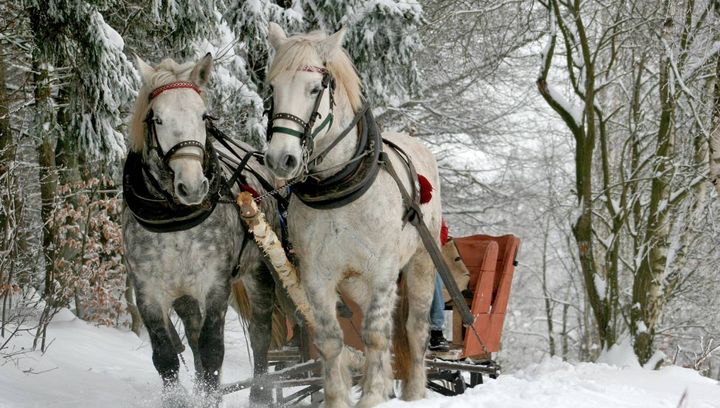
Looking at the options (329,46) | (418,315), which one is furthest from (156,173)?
(418,315)

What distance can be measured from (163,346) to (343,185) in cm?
143

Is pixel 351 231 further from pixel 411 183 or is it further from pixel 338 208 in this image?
pixel 411 183

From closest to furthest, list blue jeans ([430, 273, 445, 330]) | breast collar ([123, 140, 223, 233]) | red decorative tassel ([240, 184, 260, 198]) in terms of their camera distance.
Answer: breast collar ([123, 140, 223, 233]) < red decorative tassel ([240, 184, 260, 198]) < blue jeans ([430, 273, 445, 330])

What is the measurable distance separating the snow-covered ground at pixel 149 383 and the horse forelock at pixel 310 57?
1605 mm

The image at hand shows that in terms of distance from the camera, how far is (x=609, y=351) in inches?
325

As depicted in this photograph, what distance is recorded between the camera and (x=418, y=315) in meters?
5.02

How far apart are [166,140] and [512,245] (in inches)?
129

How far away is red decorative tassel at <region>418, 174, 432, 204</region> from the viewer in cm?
468

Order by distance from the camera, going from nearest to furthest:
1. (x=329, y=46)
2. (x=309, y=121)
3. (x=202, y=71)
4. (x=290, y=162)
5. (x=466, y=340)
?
1. (x=290, y=162)
2. (x=309, y=121)
3. (x=329, y=46)
4. (x=202, y=71)
5. (x=466, y=340)

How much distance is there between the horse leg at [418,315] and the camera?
4.95 m

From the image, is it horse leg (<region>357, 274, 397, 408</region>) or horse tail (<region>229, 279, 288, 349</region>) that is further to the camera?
horse tail (<region>229, 279, 288, 349</region>)

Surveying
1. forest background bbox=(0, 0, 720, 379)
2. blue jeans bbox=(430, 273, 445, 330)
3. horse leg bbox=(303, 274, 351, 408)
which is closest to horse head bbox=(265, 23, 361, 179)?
horse leg bbox=(303, 274, 351, 408)

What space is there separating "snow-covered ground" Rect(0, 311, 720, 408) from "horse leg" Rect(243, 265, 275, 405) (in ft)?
1.34

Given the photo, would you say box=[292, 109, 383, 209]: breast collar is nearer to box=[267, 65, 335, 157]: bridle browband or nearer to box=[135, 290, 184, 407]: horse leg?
box=[267, 65, 335, 157]: bridle browband
